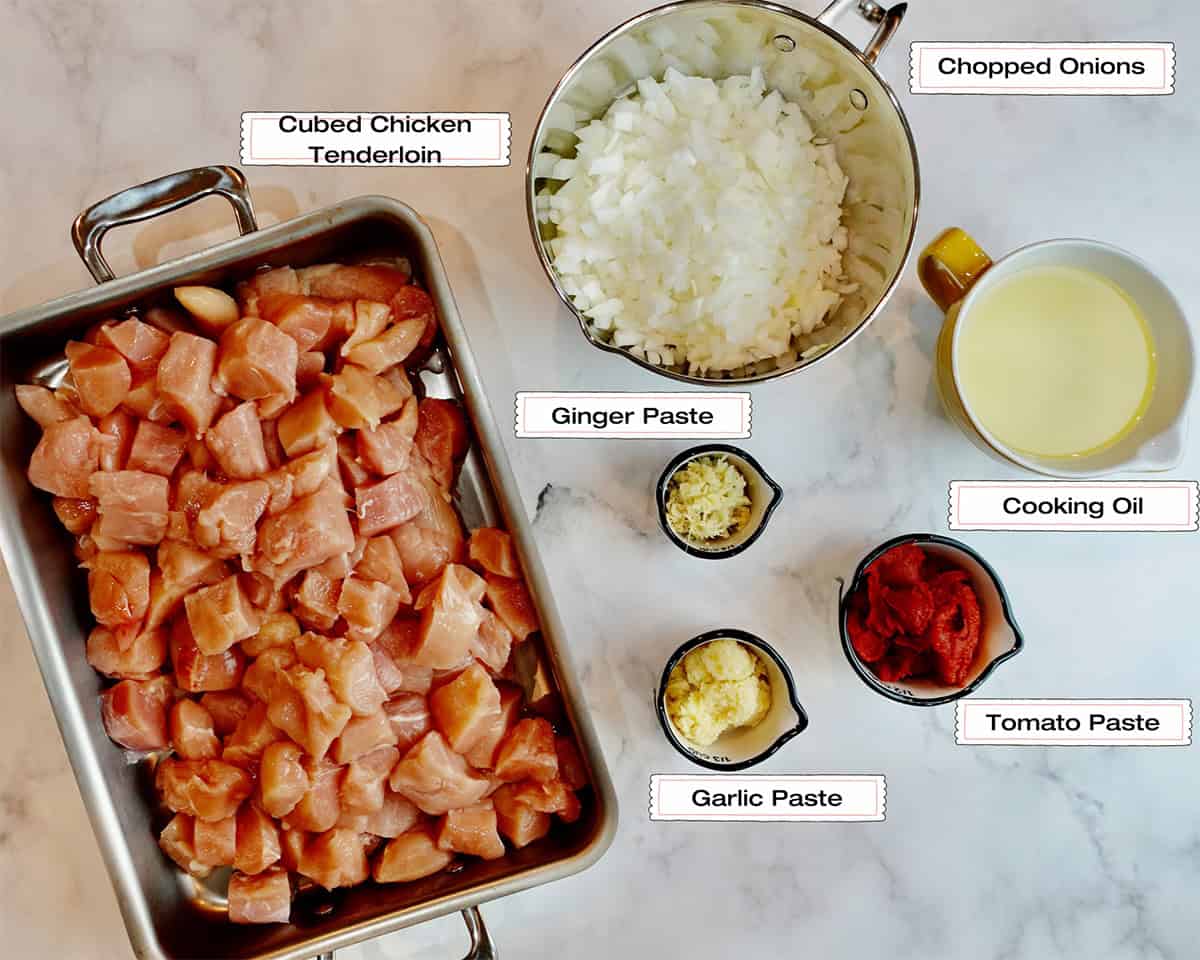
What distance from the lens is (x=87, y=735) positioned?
4.70ft

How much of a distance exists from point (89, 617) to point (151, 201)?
1.99 feet

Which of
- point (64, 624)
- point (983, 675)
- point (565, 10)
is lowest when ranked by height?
point (983, 675)

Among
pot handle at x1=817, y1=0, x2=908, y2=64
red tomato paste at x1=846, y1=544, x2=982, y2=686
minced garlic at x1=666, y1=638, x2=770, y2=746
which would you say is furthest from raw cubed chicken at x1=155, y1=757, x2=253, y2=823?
pot handle at x1=817, y1=0, x2=908, y2=64

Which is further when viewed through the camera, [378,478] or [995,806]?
[995,806]

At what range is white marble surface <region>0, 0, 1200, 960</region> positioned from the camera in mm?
1642

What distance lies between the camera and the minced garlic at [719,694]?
1.51 metres

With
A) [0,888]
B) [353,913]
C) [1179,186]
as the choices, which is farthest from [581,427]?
[0,888]

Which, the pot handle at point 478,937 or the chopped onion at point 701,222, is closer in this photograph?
the chopped onion at point 701,222

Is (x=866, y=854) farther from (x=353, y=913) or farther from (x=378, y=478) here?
(x=378, y=478)

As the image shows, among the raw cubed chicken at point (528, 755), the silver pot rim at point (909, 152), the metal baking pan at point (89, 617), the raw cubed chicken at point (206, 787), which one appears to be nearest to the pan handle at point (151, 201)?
the metal baking pan at point (89, 617)

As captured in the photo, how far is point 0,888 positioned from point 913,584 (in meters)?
1.47

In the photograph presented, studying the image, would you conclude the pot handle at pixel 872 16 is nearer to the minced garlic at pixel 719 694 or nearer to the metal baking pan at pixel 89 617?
the metal baking pan at pixel 89 617

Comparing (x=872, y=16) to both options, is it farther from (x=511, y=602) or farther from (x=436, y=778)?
(x=436, y=778)

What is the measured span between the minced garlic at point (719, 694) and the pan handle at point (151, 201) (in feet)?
3.06
